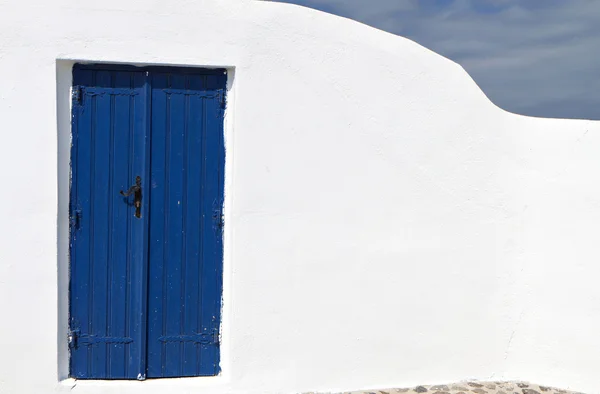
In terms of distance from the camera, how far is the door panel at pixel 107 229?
5.07m

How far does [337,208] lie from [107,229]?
5.41 feet

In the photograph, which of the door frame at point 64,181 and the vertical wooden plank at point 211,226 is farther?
the vertical wooden plank at point 211,226

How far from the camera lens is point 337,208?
5445 millimetres

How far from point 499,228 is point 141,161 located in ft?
9.22

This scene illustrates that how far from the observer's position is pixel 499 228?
19.1 feet

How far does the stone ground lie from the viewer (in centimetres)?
557

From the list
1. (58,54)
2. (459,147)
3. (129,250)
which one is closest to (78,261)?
(129,250)

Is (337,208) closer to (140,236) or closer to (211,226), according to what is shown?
(211,226)

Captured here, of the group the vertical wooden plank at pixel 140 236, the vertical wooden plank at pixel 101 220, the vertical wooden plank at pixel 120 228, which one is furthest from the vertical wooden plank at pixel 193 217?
the vertical wooden plank at pixel 101 220

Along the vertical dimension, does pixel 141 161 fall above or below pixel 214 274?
above

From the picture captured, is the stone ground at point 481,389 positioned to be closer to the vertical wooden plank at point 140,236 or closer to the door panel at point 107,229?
the vertical wooden plank at point 140,236

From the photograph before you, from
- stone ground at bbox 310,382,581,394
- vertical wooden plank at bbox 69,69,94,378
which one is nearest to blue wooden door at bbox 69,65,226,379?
vertical wooden plank at bbox 69,69,94,378

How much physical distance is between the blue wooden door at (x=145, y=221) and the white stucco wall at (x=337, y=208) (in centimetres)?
10
